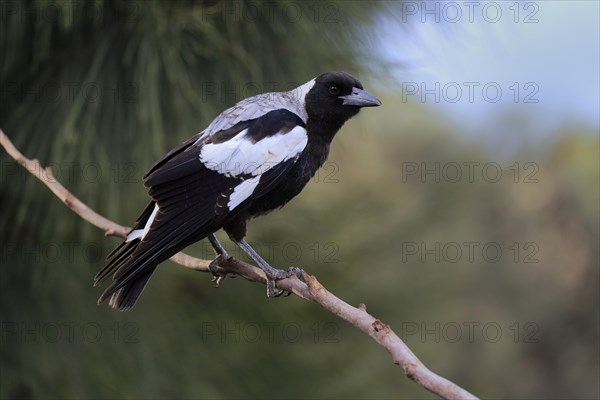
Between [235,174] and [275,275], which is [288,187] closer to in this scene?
[235,174]

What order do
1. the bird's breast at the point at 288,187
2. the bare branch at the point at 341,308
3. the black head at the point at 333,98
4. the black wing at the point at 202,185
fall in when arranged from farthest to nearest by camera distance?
the black head at the point at 333,98 < the bird's breast at the point at 288,187 < the black wing at the point at 202,185 < the bare branch at the point at 341,308

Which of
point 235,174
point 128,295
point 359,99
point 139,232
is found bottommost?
point 128,295

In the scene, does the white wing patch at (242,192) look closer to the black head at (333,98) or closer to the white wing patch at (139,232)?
the white wing patch at (139,232)

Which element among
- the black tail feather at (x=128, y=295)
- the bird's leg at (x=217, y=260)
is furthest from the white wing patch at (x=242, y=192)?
the black tail feather at (x=128, y=295)

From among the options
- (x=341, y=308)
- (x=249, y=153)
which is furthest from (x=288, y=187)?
(x=341, y=308)

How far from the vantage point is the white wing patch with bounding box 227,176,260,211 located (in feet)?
6.64

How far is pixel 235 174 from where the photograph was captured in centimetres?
207

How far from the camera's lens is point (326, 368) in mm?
2975

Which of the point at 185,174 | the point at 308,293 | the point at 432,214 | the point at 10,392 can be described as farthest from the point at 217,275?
the point at 432,214

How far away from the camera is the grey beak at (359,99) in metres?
2.20

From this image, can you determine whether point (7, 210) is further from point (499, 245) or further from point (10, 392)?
point (499, 245)

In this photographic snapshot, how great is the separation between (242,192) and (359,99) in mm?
427

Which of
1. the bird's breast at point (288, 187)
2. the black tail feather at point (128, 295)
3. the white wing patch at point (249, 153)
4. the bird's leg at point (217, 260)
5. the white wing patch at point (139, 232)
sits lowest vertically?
the black tail feather at point (128, 295)

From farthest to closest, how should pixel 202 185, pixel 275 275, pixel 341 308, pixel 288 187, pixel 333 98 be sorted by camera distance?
1. pixel 333 98
2. pixel 288 187
3. pixel 202 185
4. pixel 275 275
5. pixel 341 308
